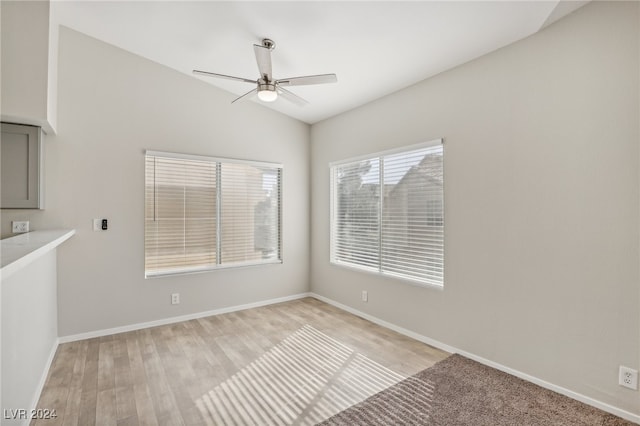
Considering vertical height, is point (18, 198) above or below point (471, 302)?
above

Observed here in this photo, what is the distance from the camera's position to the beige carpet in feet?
6.93

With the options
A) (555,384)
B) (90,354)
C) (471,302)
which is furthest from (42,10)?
(555,384)

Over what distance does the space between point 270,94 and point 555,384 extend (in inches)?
132

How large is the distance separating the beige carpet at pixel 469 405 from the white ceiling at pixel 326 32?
285 centimetres

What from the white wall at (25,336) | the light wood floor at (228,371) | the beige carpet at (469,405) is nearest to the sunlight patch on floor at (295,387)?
the light wood floor at (228,371)

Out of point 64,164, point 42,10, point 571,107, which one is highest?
point 42,10

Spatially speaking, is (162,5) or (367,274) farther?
(367,274)

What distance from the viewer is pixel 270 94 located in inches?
113

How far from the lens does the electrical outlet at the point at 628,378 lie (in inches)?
81.3

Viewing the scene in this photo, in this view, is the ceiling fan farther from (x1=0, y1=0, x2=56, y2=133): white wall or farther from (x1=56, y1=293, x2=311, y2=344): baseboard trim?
(x1=56, y1=293, x2=311, y2=344): baseboard trim

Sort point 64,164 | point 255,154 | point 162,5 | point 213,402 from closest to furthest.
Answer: point 213,402
point 162,5
point 64,164
point 255,154

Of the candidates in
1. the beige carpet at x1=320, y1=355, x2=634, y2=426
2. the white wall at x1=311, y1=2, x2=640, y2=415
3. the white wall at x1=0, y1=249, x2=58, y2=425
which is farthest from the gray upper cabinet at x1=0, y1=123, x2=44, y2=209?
the white wall at x1=311, y1=2, x2=640, y2=415

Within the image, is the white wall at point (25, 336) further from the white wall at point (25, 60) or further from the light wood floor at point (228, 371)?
the white wall at point (25, 60)

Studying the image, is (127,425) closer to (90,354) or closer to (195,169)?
(90,354)
